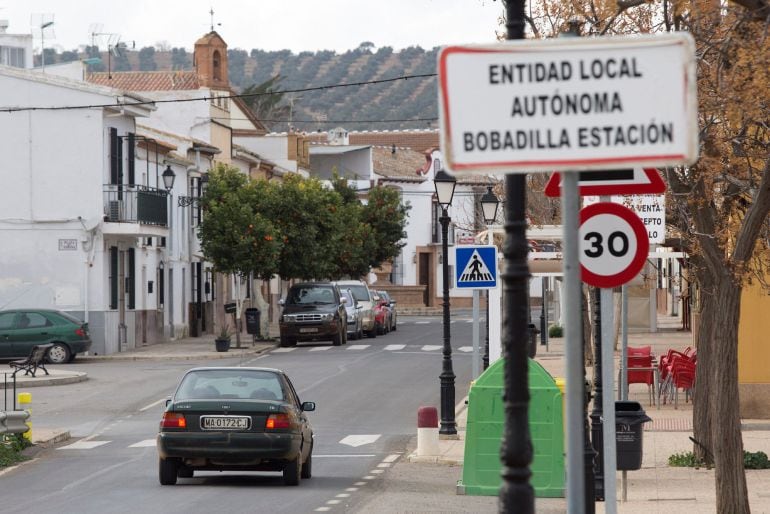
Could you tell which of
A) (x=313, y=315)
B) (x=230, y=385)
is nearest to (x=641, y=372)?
(x=230, y=385)

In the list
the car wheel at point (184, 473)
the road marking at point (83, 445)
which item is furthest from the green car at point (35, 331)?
the car wheel at point (184, 473)

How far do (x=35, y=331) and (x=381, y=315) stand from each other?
18007 mm

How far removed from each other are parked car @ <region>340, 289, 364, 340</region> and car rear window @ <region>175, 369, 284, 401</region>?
34652 millimetres

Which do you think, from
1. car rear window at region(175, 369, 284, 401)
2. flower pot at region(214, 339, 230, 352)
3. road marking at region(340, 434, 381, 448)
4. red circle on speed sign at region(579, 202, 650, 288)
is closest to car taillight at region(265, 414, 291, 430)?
car rear window at region(175, 369, 284, 401)

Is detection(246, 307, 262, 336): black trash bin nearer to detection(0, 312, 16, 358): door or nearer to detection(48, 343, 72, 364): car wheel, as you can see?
detection(48, 343, 72, 364): car wheel

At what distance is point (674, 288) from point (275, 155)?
23722mm

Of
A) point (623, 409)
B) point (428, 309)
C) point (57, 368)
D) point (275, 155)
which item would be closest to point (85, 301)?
point (57, 368)

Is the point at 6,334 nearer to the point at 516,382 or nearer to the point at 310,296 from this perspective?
the point at 310,296

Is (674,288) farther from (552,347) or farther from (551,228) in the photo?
(551,228)

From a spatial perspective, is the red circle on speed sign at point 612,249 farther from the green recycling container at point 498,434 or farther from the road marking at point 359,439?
the road marking at point 359,439

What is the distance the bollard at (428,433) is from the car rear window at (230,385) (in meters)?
3.08

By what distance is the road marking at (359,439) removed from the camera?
77.3 feet

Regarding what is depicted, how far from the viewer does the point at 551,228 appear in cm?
2505

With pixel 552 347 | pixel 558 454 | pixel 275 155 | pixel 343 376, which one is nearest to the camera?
pixel 558 454
